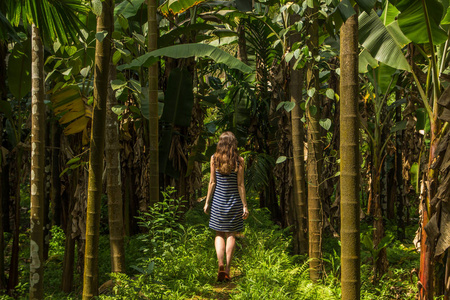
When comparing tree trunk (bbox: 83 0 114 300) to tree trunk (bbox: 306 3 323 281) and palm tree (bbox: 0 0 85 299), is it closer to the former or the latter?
palm tree (bbox: 0 0 85 299)

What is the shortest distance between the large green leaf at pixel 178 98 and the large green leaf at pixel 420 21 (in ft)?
14.9

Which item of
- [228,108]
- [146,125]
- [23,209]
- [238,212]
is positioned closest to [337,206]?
[238,212]

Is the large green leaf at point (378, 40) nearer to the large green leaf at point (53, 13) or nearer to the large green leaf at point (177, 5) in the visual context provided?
the large green leaf at point (177, 5)

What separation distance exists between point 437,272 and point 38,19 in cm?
479

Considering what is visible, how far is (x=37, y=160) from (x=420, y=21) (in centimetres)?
405

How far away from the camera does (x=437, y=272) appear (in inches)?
193

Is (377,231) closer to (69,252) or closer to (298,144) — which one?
(298,144)

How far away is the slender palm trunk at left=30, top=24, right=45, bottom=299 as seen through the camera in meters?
5.18

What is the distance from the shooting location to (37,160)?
520 cm

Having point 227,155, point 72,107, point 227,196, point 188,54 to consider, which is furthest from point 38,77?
point 227,196

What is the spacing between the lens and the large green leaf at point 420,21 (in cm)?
405

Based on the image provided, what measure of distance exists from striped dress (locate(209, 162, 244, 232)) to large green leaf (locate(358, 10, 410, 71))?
6.99 ft

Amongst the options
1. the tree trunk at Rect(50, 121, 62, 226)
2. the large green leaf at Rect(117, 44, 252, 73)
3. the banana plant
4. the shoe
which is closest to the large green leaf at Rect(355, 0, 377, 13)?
the banana plant

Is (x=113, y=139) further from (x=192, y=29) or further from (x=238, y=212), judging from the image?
(x=192, y=29)
